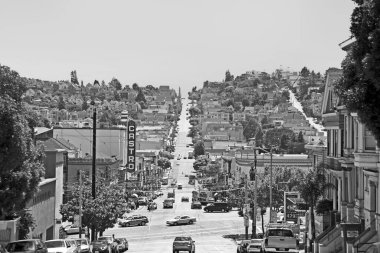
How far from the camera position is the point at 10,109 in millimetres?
34688

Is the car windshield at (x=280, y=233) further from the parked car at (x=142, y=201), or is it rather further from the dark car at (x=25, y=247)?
the parked car at (x=142, y=201)

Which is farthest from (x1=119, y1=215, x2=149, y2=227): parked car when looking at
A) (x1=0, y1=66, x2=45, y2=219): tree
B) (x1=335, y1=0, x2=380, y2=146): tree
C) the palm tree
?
(x1=335, y1=0, x2=380, y2=146): tree

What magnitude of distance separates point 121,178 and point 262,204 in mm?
55472

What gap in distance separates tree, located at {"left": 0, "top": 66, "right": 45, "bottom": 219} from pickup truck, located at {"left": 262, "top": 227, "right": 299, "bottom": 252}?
12483 millimetres

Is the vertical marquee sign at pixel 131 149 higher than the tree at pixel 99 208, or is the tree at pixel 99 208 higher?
the vertical marquee sign at pixel 131 149

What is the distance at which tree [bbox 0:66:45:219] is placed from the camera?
1369 inches

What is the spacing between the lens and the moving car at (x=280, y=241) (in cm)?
4638

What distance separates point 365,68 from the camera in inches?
1000

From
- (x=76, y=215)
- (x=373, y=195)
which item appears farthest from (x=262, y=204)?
(x=373, y=195)

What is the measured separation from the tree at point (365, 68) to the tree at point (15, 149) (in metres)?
13.6

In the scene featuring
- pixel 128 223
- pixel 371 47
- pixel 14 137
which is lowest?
pixel 128 223

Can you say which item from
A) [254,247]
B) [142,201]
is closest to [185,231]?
[254,247]

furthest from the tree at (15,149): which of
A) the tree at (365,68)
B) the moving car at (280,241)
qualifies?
the tree at (365,68)

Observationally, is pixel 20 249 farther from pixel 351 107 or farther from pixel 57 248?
pixel 351 107
